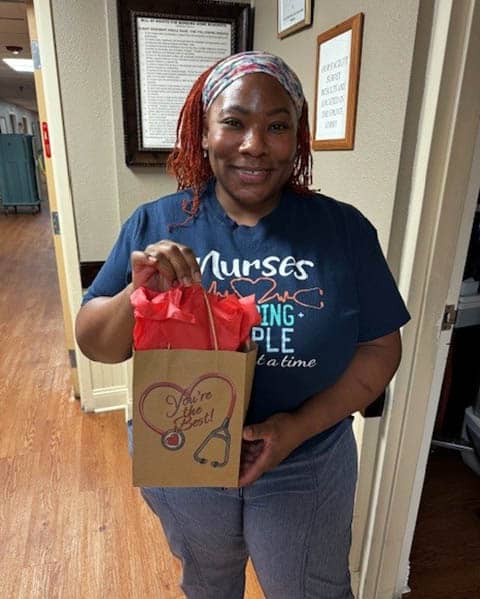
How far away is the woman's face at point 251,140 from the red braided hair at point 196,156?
0.16ft

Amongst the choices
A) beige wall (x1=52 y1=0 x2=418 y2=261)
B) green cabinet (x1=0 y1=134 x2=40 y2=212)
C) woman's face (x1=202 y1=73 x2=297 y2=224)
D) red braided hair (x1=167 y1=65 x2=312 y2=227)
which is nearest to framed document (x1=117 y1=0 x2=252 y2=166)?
beige wall (x1=52 y1=0 x2=418 y2=261)

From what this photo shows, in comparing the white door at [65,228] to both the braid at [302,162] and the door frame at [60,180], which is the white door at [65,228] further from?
the braid at [302,162]

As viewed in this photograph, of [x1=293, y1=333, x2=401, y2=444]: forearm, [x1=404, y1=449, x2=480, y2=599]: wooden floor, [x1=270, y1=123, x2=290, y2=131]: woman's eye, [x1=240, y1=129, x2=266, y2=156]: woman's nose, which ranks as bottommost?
[x1=404, y1=449, x2=480, y2=599]: wooden floor

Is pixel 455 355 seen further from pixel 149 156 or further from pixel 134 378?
pixel 134 378

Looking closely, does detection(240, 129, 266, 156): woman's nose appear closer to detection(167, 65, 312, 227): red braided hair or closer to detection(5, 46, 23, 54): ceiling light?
detection(167, 65, 312, 227): red braided hair

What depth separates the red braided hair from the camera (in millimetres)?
820

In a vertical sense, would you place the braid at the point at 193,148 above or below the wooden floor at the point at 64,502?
above

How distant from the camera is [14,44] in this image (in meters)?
5.18

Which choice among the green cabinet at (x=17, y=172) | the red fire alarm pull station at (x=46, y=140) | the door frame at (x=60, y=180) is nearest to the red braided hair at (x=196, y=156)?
the door frame at (x=60, y=180)

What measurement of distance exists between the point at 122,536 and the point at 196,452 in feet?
4.13

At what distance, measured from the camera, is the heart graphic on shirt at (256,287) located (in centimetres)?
74

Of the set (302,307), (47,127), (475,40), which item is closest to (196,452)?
(302,307)

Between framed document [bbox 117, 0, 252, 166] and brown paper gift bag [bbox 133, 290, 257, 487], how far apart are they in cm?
143

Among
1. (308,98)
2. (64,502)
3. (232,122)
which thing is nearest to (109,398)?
(64,502)
